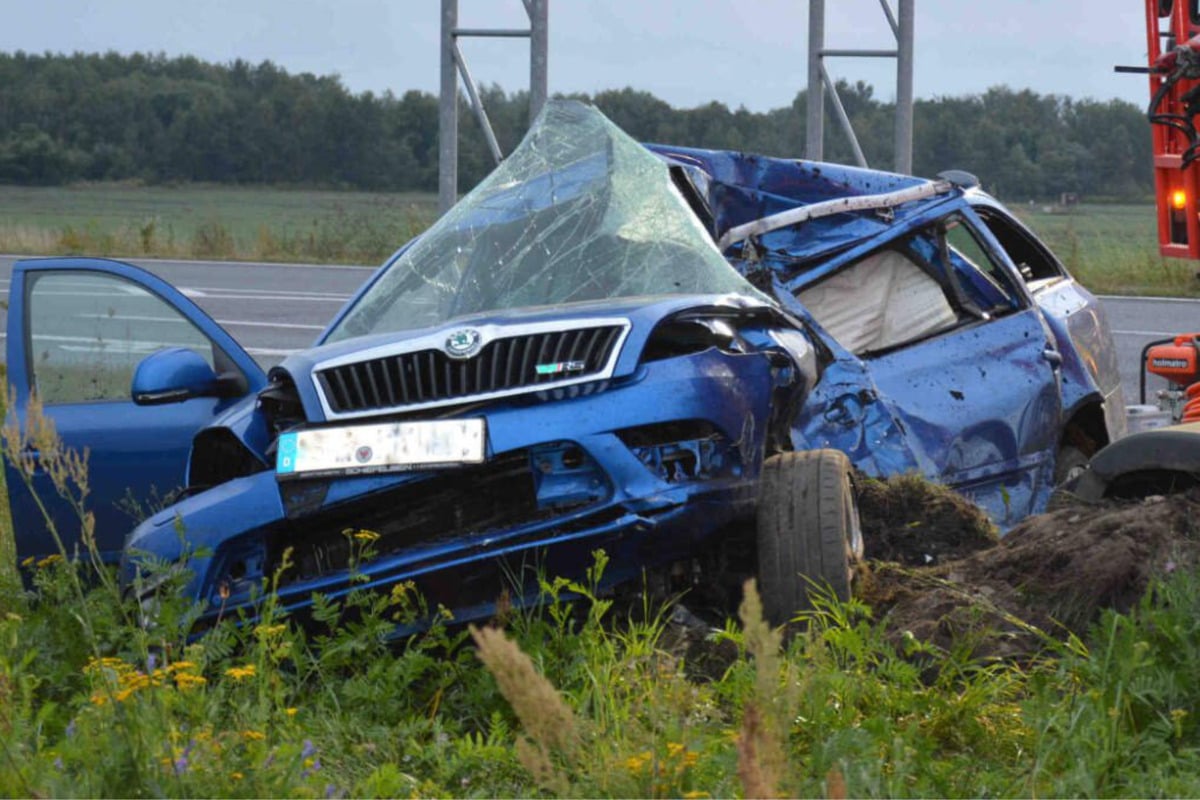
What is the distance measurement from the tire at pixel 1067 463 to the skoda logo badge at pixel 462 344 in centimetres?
295

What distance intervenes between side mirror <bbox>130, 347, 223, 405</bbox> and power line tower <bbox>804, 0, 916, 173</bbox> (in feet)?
40.2

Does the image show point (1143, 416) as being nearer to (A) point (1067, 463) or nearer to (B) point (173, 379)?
(A) point (1067, 463)

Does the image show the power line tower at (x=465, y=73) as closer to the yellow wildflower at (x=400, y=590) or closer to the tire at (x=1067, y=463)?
the tire at (x=1067, y=463)

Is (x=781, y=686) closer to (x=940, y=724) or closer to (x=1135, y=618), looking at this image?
(x=940, y=724)

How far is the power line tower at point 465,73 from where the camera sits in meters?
15.3

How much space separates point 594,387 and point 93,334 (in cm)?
227

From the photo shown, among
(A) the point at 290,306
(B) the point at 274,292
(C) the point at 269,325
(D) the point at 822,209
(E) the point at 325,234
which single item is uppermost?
(E) the point at 325,234

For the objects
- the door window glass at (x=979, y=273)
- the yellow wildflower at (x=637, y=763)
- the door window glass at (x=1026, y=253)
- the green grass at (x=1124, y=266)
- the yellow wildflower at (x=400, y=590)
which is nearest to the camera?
the yellow wildflower at (x=637, y=763)

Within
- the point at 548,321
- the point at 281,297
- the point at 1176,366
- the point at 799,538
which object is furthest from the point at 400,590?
the point at 281,297

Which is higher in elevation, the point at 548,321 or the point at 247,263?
the point at 247,263

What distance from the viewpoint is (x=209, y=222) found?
42.2 meters

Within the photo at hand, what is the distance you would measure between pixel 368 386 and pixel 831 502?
52.2 inches

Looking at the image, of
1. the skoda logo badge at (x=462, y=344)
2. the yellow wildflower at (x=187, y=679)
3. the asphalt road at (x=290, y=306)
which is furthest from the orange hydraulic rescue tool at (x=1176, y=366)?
the asphalt road at (x=290, y=306)

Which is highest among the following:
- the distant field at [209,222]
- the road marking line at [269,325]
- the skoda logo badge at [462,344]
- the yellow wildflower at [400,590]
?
the distant field at [209,222]
